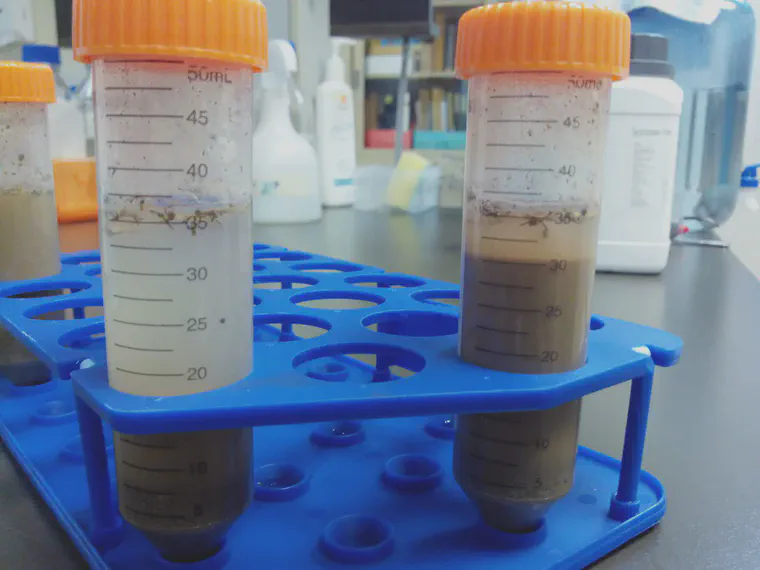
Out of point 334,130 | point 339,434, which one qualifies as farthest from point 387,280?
point 334,130

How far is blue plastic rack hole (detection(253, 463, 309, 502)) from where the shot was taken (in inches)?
14.7

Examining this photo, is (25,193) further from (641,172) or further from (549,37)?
(641,172)

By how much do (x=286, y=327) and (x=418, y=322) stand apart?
0.51ft

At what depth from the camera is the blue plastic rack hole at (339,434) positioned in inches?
17.4

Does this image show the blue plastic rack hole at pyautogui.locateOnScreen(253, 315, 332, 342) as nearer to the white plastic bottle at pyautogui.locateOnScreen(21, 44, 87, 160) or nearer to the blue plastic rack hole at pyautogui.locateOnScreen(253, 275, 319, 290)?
the blue plastic rack hole at pyautogui.locateOnScreen(253, 275, 319, 290)

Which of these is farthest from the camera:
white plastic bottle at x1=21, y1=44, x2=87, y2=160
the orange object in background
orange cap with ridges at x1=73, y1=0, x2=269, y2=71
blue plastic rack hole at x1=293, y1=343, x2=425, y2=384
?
white plastic bottle at x1=21, y1=44, x2=87, y2=160

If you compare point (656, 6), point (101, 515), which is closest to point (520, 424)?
point (101, 515)

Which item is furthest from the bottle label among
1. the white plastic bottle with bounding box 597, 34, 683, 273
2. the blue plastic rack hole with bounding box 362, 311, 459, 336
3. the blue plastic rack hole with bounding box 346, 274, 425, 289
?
the blue plastic rack hole with bounding box 362, 311, 459, 336

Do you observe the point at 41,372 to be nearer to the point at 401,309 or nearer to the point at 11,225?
the point at 11,225

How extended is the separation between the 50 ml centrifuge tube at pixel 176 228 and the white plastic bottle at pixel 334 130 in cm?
121

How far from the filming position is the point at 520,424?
33 centimetres

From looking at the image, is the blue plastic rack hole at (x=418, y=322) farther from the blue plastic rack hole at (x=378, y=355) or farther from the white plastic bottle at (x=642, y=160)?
the white plastic bottle at (x=642, y=160)

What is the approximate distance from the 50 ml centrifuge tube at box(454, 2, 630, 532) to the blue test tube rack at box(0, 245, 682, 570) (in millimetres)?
20

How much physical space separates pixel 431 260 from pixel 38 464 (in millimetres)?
642
